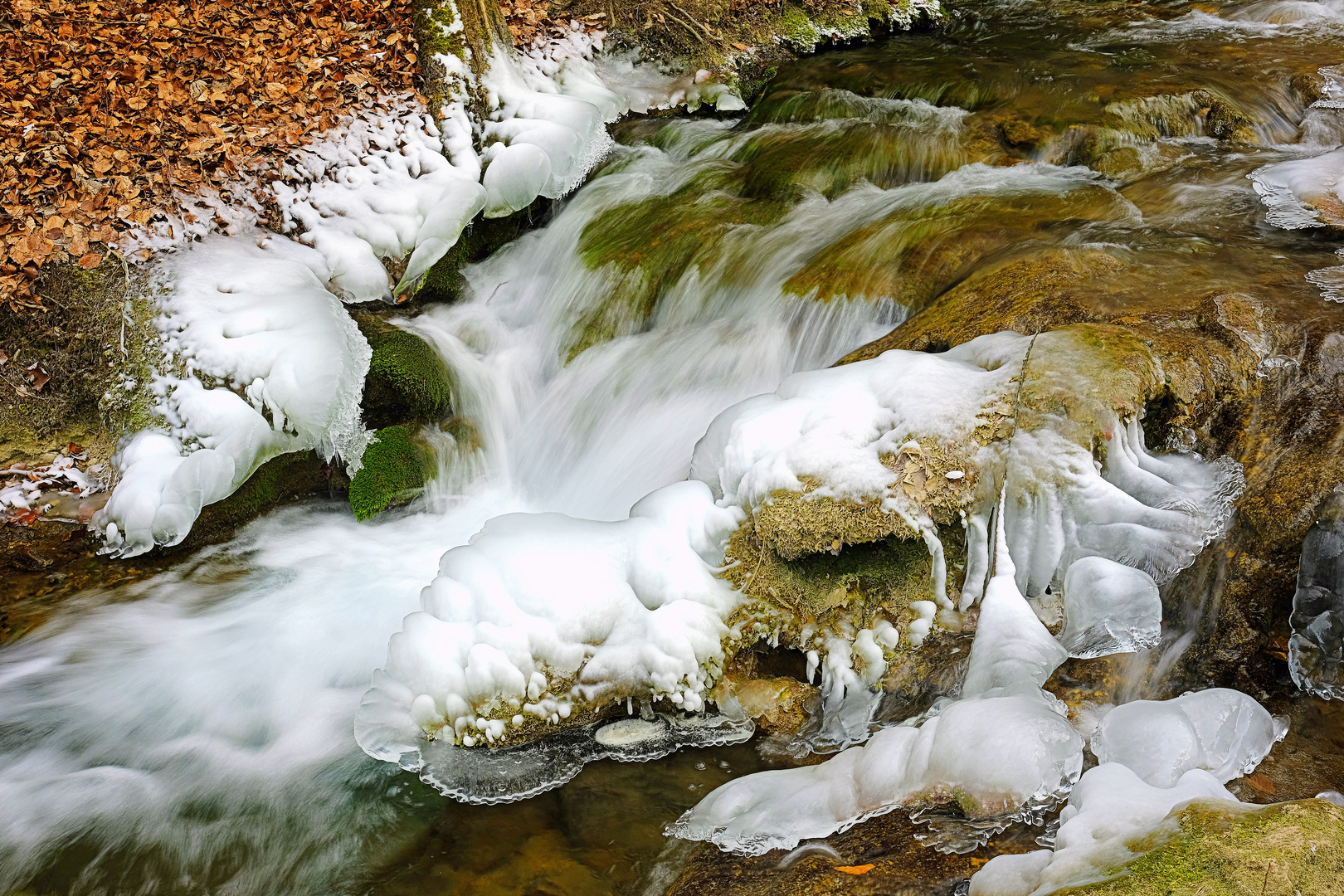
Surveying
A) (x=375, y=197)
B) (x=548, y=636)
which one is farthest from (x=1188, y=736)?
(x=375, y=197)

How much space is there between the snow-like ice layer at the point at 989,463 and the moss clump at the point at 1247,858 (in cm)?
142

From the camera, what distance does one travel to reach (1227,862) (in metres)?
1.82

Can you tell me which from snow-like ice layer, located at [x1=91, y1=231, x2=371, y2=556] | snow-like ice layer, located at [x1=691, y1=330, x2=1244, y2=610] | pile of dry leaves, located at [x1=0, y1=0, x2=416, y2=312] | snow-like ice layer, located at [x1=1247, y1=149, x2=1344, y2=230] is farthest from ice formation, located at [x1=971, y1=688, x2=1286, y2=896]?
pile of dry leaves, located at [x1=0, y1=0, x2=416, y2=312]

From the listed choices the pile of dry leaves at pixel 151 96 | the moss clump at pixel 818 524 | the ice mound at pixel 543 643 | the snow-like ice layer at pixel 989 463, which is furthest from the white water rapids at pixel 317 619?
the pile of dry leaves at pixel 151 96

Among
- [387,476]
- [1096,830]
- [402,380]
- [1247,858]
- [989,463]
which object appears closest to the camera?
[1247,858]

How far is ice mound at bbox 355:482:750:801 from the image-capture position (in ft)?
11.5

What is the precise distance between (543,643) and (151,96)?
494 centimetres

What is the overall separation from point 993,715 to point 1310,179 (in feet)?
15.1

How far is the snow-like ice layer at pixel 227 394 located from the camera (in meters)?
4.80

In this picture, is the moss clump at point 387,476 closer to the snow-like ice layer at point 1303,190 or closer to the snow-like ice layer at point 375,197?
the snow-like ice layer at point 375,197

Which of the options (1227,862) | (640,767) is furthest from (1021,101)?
(1227,862)

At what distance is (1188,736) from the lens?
246 centimetres

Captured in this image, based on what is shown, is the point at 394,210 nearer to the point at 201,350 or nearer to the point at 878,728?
the point at 201,350

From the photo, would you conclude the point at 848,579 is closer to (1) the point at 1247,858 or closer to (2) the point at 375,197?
(1) the point at 1247,858
